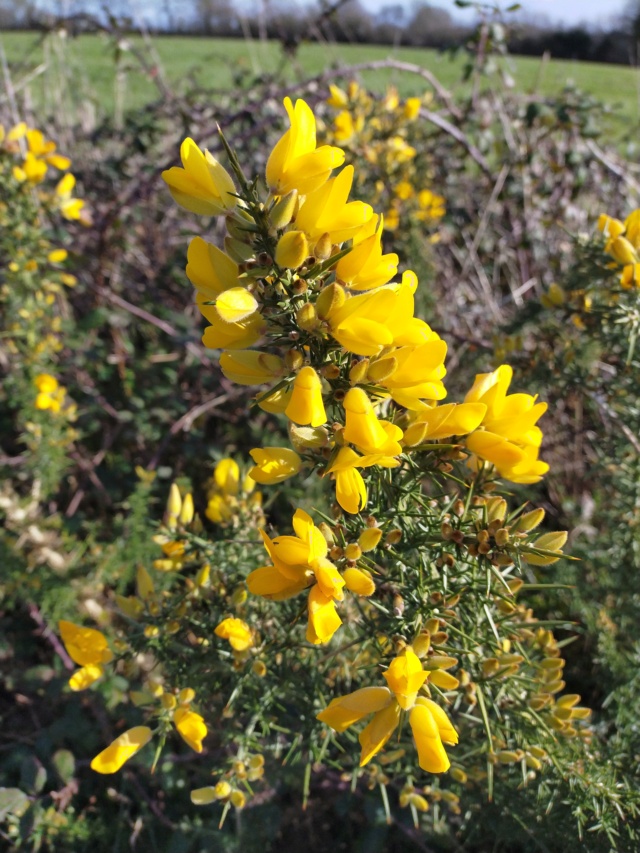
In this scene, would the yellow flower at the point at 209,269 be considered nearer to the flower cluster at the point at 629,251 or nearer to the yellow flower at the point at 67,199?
the flower cluster at the point at 629,251

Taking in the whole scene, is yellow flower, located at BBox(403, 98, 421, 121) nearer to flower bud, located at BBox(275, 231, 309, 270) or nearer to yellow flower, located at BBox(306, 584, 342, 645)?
flower bud, located at BBox(275, 231, 309, 270)

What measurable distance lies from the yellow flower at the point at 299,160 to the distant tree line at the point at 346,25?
8.47 ft

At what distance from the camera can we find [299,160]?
759 millimetres

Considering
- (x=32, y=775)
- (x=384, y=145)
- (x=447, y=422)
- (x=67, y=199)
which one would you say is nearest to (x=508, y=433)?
(x=447, y=422)

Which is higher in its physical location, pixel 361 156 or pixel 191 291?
pixel 361 156

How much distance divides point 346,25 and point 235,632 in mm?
4749

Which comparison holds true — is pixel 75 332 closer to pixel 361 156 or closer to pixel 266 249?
pixel 361 156

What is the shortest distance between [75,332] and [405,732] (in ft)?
7.18

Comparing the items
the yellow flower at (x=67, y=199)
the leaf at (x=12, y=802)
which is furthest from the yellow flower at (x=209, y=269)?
the yellow flower at (x=67, y=199)

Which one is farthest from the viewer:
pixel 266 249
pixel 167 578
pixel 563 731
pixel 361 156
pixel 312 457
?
pixel 361 156

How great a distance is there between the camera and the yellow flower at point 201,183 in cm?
75

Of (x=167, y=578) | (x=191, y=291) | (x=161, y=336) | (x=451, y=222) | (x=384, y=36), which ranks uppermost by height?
(x=384, y=36)

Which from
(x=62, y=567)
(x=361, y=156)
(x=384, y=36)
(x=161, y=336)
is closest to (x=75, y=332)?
(x=161, y=336)

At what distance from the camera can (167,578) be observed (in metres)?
1.63
